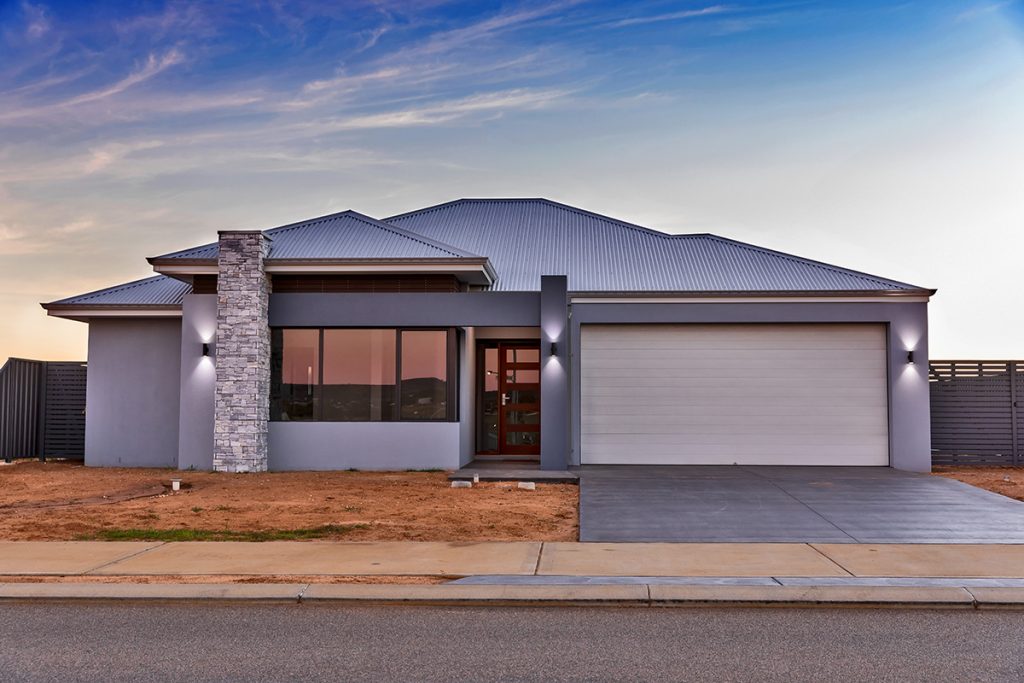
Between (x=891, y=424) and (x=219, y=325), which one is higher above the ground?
(x=219, y=325)

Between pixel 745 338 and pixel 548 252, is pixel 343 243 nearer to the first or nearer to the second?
pixel 548 252

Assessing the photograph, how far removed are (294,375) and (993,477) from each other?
567 inches

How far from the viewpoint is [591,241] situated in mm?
24312

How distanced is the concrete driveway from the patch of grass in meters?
3.28

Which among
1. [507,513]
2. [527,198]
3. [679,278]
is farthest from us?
[527,198]

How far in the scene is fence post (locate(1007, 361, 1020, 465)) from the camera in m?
19.9

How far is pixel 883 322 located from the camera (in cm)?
1930

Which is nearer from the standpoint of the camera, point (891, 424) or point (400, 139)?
point (891, 424)

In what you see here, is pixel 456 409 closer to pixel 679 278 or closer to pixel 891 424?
pixel 679 278

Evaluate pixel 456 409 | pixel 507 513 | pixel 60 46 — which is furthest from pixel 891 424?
pixel 60 46

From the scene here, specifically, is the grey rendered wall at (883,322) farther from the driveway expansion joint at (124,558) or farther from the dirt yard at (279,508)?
the driveway expansion joint at (124,558)

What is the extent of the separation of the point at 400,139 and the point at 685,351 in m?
9.02

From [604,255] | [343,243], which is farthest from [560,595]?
[604,255]

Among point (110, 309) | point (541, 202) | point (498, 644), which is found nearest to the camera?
point (498, 644)
